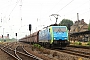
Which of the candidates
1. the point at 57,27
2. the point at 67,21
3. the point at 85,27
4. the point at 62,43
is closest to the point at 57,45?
the point at 62,43

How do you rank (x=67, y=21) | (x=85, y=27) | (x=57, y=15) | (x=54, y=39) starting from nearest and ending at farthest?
(x=54, y=39) < (x=57, y=15) < (x=85, y=27) < (x=67, y=21)

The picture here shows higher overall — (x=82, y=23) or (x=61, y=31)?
(x=82, y=23)

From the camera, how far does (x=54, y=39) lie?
91.8 feet

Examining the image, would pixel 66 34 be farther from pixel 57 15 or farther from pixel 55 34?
pixel 57 15

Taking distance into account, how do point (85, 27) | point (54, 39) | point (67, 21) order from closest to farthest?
point (54, 39) → point (85, 27) → point (67, 21)

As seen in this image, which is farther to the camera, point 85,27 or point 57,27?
point 85,27

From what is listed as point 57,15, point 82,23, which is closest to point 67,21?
point 82,23

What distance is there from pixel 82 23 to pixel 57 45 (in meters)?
99.2

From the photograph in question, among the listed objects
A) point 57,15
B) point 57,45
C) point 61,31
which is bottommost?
point 57,45

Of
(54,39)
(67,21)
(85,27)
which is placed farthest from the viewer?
(67,21)

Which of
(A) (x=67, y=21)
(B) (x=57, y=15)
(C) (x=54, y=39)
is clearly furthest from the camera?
(A) (x=67, y=21)

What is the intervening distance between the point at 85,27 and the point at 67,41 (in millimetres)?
92039

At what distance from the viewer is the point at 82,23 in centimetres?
12531

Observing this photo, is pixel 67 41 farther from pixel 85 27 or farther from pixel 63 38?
pixel 85 27
